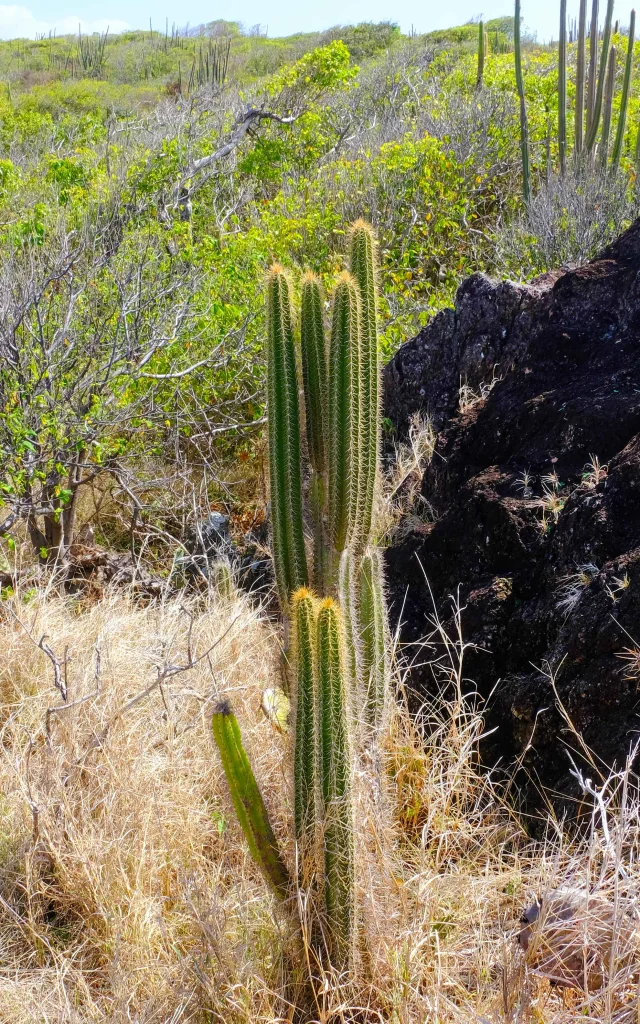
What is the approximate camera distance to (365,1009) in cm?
204

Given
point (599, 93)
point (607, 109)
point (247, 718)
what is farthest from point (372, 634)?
point (599, 93)

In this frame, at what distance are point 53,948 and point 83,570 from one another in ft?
9.62

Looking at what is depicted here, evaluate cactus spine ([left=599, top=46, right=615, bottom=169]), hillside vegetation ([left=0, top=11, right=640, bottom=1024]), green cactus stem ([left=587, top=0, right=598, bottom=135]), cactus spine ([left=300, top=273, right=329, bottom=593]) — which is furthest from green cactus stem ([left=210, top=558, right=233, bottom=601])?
green cactus stem ([left=587, top=0, right=598, bottom=135])

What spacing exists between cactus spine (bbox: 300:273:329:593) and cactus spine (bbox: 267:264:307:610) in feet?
0.19

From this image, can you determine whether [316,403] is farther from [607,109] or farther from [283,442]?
[607,109]

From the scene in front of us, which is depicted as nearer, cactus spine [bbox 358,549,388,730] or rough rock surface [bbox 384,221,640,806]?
rough rock surface [bbox 384,221,640,806]

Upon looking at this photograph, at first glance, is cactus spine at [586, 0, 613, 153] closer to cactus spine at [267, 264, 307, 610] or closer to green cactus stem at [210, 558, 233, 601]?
green cactus stem at [210, 558, 233, 601]

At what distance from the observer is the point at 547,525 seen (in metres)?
3.15

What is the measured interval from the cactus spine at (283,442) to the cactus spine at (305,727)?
54 centimetres

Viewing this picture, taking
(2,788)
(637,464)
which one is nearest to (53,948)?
(2,788)

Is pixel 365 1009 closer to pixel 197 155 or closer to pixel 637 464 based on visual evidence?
pixel 637 464

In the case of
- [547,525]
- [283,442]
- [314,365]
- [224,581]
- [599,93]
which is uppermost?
[599,93]

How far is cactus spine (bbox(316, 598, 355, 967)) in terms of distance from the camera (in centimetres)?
208

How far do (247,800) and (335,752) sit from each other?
31 centimetres
